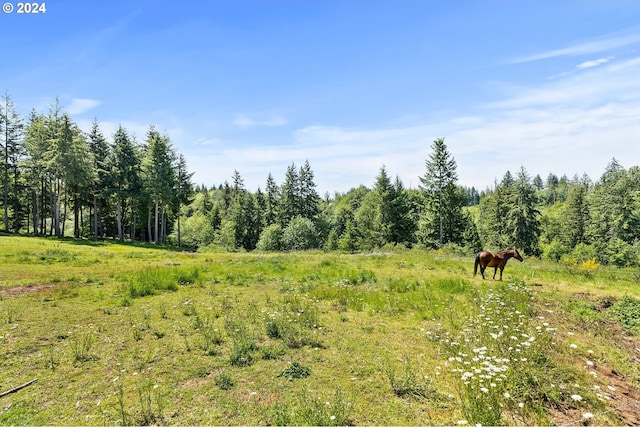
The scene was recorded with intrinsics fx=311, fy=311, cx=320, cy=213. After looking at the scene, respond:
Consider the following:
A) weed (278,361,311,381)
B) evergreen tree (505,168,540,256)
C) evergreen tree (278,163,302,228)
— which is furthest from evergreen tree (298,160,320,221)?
weed (278,361,311,381)

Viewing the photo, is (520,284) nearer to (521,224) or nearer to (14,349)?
(14,349)

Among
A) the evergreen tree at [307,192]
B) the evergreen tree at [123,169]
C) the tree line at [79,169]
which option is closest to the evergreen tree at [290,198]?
the evergreen tree at [307,192]

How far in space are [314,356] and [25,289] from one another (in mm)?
14027

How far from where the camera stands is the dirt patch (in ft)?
41.5

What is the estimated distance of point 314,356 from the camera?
766 cm

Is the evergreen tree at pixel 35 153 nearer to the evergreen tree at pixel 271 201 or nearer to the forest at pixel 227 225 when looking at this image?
the forest at pixel 227 225

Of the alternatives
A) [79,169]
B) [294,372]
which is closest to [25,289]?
[294,372]

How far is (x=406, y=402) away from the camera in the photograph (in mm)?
5777

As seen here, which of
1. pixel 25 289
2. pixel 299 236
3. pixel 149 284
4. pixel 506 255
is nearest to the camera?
pixel 25 289

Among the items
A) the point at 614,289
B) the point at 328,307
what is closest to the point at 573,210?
the point at 614,289

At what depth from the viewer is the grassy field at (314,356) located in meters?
5.51

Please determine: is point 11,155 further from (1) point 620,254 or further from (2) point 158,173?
(1) point 620,254

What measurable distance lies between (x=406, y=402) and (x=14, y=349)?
9.45m

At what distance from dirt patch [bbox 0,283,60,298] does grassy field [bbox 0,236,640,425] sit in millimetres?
139
